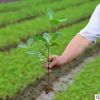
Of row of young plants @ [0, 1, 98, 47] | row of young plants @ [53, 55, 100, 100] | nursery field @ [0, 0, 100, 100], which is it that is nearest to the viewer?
row of young plants @ [53, 55, 100, 100]

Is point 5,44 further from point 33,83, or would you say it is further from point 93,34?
point 93,34

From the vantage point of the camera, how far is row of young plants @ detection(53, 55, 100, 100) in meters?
5.90

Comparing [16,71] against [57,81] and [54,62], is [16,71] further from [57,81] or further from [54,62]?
[54,62]

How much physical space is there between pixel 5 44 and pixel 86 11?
24.9 ft

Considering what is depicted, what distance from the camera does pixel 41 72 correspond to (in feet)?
25.2

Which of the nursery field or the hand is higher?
the hand

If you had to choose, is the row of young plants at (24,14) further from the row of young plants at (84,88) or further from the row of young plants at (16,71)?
the row of young plants at (84,88)

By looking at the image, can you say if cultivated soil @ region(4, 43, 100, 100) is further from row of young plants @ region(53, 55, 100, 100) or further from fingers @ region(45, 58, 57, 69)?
fingers @ region(45, 58, 57, 69)

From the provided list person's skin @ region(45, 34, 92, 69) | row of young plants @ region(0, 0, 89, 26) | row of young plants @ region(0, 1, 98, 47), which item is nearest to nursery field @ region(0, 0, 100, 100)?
row of young plants @ region(0, 1, 98, 47)

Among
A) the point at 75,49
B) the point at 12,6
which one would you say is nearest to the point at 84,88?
the point at 75,49

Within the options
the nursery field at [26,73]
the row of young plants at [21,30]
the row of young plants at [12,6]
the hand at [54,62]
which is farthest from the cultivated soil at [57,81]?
the row of young plants at [12,6]

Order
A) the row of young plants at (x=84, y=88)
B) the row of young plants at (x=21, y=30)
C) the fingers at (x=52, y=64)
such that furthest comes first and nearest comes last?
the row of young plants at (x=21, y=30)
the row of young plants at (x=84, y=88)
the fingers at (x=52, y=64)

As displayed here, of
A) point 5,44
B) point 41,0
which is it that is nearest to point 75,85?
point 5,44

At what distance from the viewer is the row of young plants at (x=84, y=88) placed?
5902 mm
